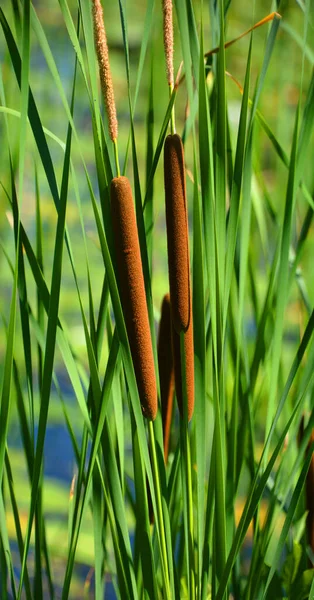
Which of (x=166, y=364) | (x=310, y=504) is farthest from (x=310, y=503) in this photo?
(x=166, y=364)

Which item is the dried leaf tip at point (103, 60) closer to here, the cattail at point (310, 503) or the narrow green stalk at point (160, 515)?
the narrow green stalk at point (160, 515)

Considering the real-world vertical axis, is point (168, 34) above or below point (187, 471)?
above

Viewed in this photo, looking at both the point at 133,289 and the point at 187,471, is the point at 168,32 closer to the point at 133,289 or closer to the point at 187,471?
the point at 133,289

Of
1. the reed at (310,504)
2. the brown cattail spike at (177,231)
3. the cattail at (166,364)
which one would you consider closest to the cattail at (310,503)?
the reed at (310,504)

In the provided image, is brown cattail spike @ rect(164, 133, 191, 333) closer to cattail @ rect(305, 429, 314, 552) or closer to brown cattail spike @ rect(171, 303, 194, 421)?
brown cattail spike @ rect(171, 303, 194, 421)

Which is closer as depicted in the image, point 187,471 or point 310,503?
point 187,471

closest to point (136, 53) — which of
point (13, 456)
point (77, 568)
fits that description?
point (13, 456)

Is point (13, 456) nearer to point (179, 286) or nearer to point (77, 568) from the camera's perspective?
point (77, 568)

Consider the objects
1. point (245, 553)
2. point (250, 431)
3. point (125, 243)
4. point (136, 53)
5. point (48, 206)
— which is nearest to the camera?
point (125, 243)
